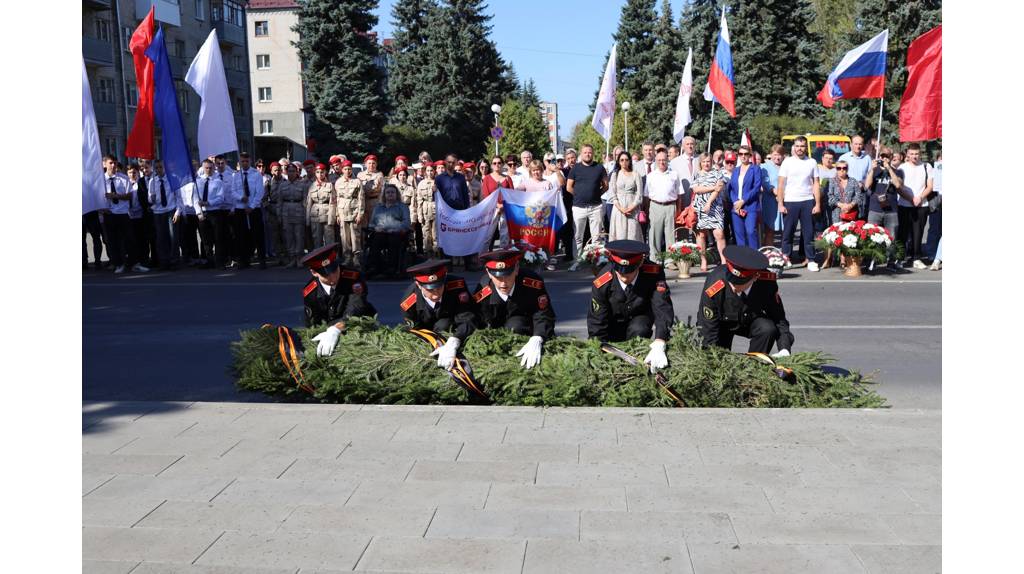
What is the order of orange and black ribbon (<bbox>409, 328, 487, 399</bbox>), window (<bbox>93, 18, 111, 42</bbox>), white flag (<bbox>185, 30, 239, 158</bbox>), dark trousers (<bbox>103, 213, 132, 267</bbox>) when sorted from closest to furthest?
orange and black ribbon (<bbox>409, 328, 487, 399</bbox>)
white flag (<bbox>185, 30, 239, 158</bbox>)
dark trousers (<bbox>103, 213, 132, 267</bbox>)
window (<bbox>93, 18, 111, 42</bbox>)

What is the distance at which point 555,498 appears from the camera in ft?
15.7

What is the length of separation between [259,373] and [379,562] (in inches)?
130

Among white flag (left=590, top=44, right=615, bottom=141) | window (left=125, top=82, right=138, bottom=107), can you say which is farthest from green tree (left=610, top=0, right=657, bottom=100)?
white flag (left=590, top=44, right=615, bottom=141)

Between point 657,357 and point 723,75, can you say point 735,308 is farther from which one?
point 723,75

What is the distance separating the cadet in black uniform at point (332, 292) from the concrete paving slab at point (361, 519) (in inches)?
119

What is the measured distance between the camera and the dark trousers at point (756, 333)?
23.4 feet

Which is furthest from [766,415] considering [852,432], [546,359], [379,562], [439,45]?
[439,45]

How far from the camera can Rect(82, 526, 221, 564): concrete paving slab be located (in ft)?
13.8

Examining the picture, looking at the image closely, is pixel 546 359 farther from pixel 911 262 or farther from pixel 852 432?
pixel 911 262

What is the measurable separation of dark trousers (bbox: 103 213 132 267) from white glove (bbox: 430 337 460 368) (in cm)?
1180

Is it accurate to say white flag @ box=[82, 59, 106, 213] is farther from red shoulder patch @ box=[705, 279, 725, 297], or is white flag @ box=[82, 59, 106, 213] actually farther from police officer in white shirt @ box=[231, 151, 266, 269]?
police officer in white shirt @ box=[231, 151, 266, 269]

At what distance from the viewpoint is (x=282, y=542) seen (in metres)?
4.32

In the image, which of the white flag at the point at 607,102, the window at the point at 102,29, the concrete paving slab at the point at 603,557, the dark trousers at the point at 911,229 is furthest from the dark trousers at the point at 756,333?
the window at the point at 102,29

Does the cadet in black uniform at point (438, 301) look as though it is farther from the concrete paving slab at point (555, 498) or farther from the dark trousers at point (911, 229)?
the dark trousers at point (911, 229)
